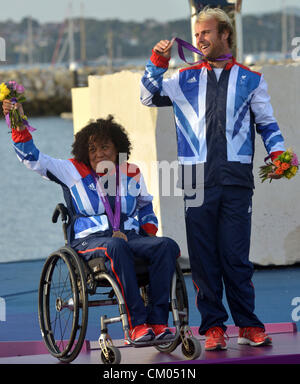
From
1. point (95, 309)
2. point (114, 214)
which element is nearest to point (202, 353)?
point (114, 214)

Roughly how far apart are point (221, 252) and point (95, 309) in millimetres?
2145

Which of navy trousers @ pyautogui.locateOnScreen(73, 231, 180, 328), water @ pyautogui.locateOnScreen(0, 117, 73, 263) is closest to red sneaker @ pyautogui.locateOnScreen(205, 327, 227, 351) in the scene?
navy trousers @ pyautogui.locateOnScreen(73, 231, 180, 328)

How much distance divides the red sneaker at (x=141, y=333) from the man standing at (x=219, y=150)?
44 cm

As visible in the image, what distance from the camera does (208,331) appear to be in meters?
5.40

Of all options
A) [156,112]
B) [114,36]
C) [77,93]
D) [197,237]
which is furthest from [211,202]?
[114,36]

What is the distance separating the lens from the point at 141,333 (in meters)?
4.99

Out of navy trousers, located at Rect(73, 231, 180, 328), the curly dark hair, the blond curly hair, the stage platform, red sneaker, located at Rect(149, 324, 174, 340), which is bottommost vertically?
the stage platform

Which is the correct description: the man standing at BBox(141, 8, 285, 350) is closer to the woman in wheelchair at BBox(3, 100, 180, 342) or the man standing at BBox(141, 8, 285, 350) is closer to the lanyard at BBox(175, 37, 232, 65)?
the lanyard at BBox(175, 37, 232, 65)

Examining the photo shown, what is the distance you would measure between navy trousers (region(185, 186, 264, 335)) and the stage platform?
0.66 feet

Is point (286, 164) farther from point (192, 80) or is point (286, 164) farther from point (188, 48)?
point (188, 48)

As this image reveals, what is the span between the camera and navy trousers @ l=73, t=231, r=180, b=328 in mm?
5051

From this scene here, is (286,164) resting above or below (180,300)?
above

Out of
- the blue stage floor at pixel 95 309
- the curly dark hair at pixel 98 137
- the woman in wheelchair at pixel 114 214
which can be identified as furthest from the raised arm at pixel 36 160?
the blue stage floor at pixel 95 309
